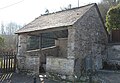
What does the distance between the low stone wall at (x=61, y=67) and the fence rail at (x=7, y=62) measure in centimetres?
372

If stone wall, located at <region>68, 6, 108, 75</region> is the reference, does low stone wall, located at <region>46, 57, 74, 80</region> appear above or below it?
below

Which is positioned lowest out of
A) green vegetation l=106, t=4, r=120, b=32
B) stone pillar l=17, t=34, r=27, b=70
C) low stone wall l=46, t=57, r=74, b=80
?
Answer: low stone wall l=46, t=57, r=74, b=80

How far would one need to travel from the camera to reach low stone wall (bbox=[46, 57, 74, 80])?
41.1 ft

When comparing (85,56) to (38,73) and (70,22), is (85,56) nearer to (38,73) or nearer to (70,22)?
(70,22)

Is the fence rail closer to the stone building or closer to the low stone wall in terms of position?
the stone building

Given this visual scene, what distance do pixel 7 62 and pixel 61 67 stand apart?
5.06 m

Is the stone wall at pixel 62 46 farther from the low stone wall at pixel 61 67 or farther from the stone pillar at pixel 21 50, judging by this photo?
the low stone wall at pixel 61 67

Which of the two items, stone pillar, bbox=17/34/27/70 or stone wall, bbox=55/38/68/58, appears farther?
stone wall, bbox=55/38/68/58

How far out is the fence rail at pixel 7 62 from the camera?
15.6 metres

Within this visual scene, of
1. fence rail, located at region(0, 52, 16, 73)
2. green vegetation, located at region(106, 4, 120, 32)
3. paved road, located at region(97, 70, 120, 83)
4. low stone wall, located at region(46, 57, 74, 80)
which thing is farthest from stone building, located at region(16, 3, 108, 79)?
green vegetation, located at region(106, 4, 120, 32)

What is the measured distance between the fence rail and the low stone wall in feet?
12.2

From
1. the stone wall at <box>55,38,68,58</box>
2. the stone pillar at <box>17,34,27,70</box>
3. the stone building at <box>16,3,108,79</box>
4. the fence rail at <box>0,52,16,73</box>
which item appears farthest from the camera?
the stone wall at <box>55,38,68,58</box>

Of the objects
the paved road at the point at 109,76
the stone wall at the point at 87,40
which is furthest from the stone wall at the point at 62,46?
the paved road at the point at 109,76

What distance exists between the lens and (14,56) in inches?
649
